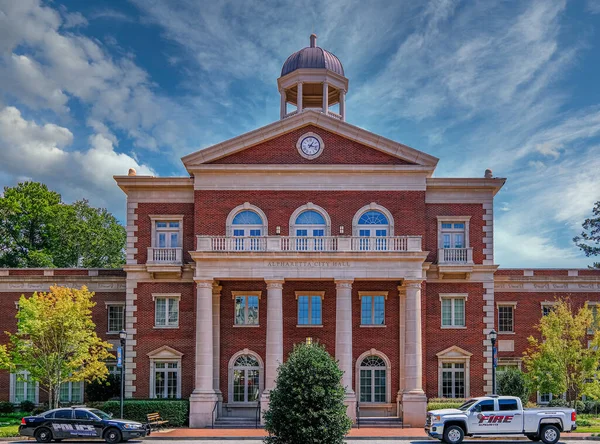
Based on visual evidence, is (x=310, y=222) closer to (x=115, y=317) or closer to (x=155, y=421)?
(x=155, y=421)

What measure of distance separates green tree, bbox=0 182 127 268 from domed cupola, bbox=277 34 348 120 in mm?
26443

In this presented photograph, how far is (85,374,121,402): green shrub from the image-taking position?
38500 mm

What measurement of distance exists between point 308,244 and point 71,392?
700 inches

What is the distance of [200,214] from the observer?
3769 centimetres

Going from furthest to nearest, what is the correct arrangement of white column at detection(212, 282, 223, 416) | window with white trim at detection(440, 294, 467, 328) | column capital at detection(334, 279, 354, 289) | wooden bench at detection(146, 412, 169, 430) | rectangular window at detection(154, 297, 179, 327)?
window with white trim at detection(440, 294, 467, 328)
rectangular window at detection(154, 297, 179, 327)
white column at detection(212, 282, 223, 416)
column capital at detection(334, 279, 354, 289)
wooden bench at detection(146, 412, 169, 430)

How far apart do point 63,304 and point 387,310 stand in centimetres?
1766

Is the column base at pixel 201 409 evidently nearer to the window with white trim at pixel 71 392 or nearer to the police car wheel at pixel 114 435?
the police car wheel at pixel 114 435

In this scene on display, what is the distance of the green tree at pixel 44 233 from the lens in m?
56.8

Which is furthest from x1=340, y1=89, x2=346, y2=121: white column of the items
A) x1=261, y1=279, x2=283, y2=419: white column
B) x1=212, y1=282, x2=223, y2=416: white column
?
x1=212, y1=282, x2=223, y2=416: white column

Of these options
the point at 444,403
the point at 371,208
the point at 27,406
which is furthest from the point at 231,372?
the point at 27,406

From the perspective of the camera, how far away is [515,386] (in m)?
35.8

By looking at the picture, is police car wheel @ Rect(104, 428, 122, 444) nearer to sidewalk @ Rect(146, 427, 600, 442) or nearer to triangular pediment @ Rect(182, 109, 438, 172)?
sidewalk @ Rect(146, 427, 600, 442)

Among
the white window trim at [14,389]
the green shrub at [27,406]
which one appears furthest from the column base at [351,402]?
the white window trim at [14,389]

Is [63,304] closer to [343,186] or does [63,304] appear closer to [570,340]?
[343,186]
